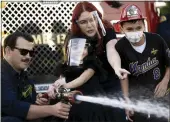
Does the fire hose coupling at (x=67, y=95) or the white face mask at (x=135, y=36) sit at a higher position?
the white face mask at (x=135, y=36)

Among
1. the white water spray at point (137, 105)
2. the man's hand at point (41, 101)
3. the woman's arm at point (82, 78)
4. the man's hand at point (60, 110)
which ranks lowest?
the white water spray at point (137, 105)

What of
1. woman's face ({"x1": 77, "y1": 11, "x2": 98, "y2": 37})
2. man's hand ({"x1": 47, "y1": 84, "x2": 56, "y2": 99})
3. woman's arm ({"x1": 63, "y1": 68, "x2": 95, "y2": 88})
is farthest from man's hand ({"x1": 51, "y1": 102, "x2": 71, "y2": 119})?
woman's face ({"x1": 77, "y1": 11, "x2": 98, "y2": 37})

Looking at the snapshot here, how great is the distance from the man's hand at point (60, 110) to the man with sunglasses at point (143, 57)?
0.51m

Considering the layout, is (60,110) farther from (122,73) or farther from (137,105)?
(137,105)

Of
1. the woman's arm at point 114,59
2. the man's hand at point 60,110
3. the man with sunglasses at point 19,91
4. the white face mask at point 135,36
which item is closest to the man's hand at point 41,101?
the man with sunglasses at point 19,91

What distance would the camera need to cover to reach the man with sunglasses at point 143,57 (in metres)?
3.15

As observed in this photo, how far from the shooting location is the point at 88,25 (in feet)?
11.0

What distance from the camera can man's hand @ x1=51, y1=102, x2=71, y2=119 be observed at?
3.11 meters

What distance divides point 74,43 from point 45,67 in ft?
2.03

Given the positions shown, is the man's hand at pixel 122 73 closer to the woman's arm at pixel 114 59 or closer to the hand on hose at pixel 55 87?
the woman's arm at pixel 114 59

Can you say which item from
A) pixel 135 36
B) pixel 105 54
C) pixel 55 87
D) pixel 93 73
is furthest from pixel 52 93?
pixel 135 36

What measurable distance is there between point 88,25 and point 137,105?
769 mm

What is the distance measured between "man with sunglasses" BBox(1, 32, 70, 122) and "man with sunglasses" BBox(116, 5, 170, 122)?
0.59 m

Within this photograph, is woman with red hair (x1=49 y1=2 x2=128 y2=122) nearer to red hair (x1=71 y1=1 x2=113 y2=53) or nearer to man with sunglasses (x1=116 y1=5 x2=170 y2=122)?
red hair (x1=71 y1=1 x2=113 y2=53)
